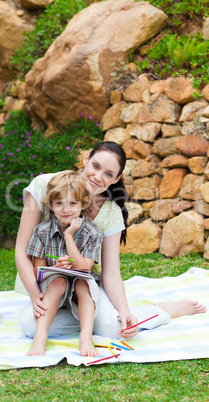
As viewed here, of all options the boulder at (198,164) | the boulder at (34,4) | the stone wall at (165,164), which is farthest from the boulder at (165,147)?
the boulder at (34,4)

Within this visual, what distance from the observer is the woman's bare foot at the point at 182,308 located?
291 centimetres

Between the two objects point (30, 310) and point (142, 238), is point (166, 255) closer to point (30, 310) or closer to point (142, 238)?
point (142, 238)

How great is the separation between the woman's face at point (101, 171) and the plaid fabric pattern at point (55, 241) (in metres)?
0.23

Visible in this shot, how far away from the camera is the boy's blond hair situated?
2486mm

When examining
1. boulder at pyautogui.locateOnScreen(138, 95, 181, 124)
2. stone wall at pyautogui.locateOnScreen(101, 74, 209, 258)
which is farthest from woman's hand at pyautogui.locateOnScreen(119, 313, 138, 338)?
boulder at pyautogui.locateOnScreen(138, 95, 181, 124)

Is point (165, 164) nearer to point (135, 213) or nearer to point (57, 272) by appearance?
point (135, 213)

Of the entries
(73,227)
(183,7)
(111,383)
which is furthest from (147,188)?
(111,383)

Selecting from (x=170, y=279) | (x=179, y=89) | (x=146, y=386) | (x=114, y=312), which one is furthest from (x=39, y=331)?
(x=179, y=89)

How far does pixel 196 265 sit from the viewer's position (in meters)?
4.13

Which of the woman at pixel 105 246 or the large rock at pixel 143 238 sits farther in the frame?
the large rock at pixel 143 238

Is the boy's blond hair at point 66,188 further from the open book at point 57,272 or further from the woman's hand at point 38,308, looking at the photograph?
the woman's hand at point 38,308

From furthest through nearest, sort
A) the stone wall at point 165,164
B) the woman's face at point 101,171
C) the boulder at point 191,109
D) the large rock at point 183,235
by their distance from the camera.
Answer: the boulder at point 191,109, the stone wall at point 165,164, the large rock at point 183,235, the woman's face at point 101,171

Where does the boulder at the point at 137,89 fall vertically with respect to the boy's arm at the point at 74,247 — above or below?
below

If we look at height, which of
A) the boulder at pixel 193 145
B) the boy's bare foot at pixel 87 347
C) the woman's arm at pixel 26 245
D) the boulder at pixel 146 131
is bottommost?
the boulder at pixel 146 131
